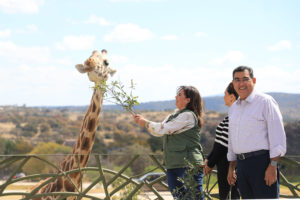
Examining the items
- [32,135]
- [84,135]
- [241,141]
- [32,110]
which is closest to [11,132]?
[32,135]

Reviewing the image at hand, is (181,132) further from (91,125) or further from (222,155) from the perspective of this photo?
(91,125)

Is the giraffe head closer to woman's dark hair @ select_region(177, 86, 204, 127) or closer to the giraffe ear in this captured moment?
the giraffe ear

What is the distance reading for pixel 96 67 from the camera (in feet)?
18.5

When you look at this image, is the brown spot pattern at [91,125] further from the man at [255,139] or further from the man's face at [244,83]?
the man's face at [244,83]

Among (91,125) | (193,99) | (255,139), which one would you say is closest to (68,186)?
(91,125)

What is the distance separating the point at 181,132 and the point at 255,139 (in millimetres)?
610

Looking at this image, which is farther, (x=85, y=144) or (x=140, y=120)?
(x=85, y=144)

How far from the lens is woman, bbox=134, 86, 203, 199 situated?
10.5 feet

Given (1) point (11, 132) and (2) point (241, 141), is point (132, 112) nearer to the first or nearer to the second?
(2) point (241, 141)

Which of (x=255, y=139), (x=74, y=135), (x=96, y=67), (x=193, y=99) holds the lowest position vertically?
(x=74, y=135)

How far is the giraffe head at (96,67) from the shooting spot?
5.54 meters

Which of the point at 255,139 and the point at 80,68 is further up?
the point at 80,68

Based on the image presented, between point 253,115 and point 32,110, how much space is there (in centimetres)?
6189

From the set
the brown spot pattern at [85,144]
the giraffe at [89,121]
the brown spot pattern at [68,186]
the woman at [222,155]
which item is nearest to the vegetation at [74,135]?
the giraffe at [89,121]
